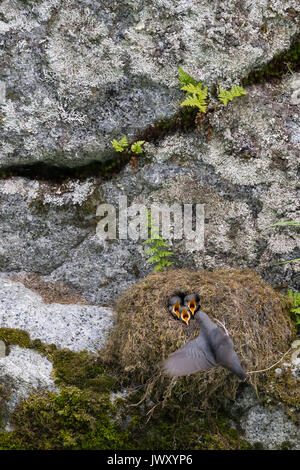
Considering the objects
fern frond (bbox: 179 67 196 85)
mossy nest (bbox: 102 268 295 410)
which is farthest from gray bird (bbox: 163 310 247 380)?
fern frond (bbox: 179 67 196 85)

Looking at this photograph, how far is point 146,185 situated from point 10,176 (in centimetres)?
134

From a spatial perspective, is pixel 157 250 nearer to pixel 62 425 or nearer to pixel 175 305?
pixel 175 305

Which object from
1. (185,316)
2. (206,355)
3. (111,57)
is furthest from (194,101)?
(206,355)

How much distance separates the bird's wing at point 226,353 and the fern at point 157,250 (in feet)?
3.81

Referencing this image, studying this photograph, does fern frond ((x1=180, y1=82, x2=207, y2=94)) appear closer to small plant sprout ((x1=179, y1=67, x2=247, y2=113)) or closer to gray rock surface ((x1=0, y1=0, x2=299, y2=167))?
small plant sprout ((x1=179, y1=67, x2=247, y2=113))

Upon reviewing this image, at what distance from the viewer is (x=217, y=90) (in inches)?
178

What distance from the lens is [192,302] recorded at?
3.78 metres

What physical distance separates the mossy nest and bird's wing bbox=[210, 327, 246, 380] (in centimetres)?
19

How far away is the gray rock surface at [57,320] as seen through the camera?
4090 millimetres

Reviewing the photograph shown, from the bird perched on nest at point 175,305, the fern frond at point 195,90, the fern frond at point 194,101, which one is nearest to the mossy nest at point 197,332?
the bird perched on nest at point 175,305

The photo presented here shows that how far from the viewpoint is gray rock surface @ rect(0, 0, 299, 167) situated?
4465 mm

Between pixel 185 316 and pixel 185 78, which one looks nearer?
pixel 185 316

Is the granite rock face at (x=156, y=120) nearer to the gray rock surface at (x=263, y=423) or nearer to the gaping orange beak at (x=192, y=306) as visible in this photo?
the gaping orange beak at (x=192, y=306)

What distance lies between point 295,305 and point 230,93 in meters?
1.95
